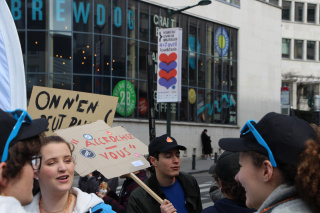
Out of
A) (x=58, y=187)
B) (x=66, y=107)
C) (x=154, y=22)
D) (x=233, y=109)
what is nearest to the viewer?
(x=58, y=187)

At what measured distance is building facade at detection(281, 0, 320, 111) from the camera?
51.5 m

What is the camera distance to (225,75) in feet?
101

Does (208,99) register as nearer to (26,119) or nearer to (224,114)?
(224,114)

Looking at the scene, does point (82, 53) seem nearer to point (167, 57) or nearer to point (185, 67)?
point (185, 67)

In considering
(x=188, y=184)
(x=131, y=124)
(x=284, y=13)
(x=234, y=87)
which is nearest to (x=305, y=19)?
(x=284, y=13)

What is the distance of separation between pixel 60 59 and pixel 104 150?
62.2 ft

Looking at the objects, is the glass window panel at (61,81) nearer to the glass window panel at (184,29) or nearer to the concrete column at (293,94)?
the glass window panel at (184,29)

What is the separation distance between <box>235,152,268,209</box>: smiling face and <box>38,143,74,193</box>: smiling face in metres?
1.31

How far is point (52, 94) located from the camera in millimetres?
4625

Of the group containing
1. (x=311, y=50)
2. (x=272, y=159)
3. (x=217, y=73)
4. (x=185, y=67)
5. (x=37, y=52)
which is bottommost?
(x=272, y=159)

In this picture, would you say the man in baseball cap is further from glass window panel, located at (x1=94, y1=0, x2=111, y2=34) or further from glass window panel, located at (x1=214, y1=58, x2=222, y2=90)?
glass window panel, located at (x1=214, y1=58, x2=222, y2=90)

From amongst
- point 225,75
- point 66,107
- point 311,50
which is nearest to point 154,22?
point 225,75

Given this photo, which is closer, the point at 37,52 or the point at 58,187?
the point at 58,187

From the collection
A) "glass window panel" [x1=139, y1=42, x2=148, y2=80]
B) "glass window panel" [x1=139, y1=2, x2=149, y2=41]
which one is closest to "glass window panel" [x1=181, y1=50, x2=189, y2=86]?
"glass window panel" [x1=139, y1=2, x2=149, y2=41]
